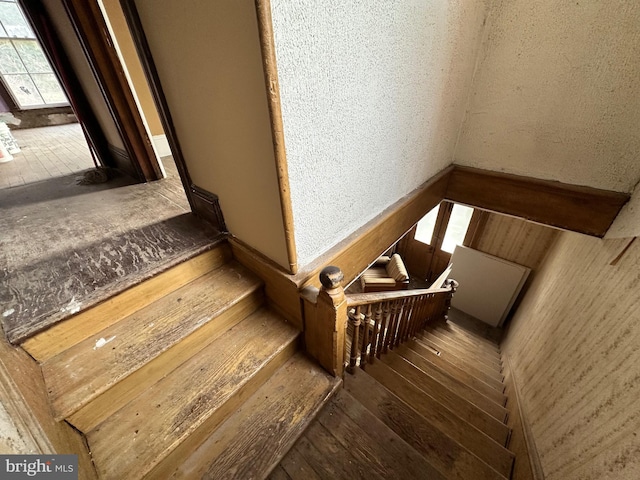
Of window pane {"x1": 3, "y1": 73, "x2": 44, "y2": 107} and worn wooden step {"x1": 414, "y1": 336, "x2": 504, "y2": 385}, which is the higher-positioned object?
window pane {"x1": 3, "y1": 73, "x2": 44, "y2": 107}

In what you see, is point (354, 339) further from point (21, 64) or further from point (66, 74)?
point (21, 64)

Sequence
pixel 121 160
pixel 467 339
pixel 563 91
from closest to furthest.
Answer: pixel 563 91 < pixel 121 160 < pixel 467 339

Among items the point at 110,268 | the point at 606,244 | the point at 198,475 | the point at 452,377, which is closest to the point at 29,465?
the point at 198,475

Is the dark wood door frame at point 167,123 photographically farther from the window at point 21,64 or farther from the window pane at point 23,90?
the window pane at point 23,90

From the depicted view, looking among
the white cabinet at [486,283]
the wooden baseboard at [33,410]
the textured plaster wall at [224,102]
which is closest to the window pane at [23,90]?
the textured plaster wall at [224,102]

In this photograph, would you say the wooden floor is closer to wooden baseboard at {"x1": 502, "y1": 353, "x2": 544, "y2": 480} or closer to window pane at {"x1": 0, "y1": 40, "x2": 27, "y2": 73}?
window pane at {"x1": 0, "y1": 40, "x2": 27, "y2": 73}

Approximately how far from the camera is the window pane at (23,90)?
4.31 m

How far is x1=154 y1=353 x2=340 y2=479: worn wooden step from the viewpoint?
976mm

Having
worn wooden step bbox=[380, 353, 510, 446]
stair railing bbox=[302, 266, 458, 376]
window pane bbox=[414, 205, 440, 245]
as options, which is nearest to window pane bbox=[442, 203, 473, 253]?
window pane bbox=[414, 205, 440, 245]

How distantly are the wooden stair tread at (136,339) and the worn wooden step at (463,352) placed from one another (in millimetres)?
2437

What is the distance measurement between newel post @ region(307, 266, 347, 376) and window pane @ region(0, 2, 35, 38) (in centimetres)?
711

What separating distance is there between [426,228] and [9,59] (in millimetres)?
8137

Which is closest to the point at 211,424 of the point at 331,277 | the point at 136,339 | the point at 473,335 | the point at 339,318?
the point at 136,339

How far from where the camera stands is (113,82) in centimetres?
172
